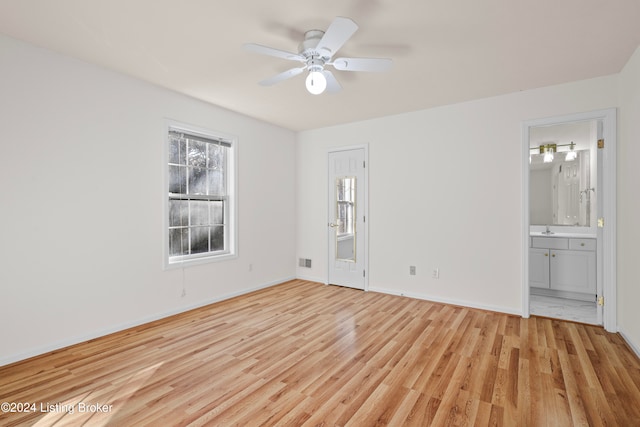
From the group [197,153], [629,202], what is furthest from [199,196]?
[629,202]

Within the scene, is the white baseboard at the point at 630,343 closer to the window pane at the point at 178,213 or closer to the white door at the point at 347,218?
the white door at the point at 347,218

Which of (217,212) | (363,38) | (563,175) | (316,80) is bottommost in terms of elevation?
(217,212)

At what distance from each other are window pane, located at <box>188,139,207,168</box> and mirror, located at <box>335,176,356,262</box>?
7.01ft

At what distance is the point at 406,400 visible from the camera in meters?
2.12

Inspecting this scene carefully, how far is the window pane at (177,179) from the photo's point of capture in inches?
152

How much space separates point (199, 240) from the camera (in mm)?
4230

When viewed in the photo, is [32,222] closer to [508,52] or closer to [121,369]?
[121,369]

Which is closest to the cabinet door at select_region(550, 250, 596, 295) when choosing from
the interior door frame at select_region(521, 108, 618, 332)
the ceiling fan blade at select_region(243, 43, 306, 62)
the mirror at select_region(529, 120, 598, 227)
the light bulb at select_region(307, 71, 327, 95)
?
the mirror at select_region(529, 120, 598, 227)

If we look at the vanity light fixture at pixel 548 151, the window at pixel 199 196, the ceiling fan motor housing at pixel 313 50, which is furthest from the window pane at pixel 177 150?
the vanity light fixture at pixel 548 151

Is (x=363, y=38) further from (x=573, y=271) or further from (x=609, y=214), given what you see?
(x=573, y=271)

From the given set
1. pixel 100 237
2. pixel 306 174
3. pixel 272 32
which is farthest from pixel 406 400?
pixel 306 174

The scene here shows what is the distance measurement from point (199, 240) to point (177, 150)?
1199mm

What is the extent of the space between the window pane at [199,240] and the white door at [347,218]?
2.01 metres

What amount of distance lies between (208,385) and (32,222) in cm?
209
